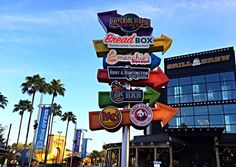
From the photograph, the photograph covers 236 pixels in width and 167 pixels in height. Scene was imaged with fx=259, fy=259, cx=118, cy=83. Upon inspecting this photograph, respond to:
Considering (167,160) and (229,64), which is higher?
(229,64)

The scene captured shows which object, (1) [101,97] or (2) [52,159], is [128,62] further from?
(2) [52,159]

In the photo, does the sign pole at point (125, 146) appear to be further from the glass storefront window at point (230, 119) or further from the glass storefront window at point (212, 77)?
the glass storefront window at point (212, 77)

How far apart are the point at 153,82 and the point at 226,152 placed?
69.2ft

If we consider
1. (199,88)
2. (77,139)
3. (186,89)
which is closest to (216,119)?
(199,88)

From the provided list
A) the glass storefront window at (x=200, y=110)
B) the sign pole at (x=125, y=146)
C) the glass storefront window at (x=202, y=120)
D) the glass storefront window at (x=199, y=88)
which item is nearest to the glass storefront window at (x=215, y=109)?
the glass storefront window at (x=200, y=110)

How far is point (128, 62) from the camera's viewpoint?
62.2 feet

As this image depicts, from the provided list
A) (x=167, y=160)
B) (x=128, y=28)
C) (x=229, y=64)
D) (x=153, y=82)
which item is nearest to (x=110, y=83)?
(x=153, y=82)

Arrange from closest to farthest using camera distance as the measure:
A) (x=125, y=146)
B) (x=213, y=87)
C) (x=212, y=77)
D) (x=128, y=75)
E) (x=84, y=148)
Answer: (x=125, y=146), (x=128, y=75), (x=213, y=87), (x=212, y=77), (x=84, y=148)

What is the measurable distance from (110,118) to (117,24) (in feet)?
23.6

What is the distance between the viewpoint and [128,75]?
60.7 ft

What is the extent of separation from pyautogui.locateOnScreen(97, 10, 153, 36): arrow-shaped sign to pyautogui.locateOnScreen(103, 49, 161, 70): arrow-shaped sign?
1868 mm

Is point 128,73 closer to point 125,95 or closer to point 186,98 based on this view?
point 125,95

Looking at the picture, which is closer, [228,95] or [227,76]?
[228,95]

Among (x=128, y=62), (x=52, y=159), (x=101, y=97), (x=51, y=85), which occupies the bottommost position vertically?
(x=52, y=159)
